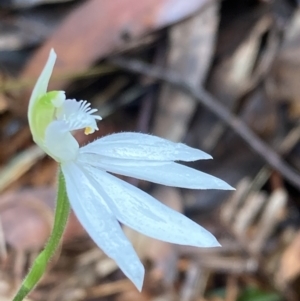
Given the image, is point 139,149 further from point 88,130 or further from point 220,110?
point 220,110

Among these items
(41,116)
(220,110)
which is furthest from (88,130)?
(220,110)

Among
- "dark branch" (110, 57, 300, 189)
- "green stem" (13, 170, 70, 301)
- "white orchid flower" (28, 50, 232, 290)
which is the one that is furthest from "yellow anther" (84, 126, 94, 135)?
"dark branch" (110, 57, 300, 189)

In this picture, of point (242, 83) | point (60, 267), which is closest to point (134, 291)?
point (60, 267)

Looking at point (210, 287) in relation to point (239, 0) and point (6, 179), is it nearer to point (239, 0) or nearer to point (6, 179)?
point (6, 179)

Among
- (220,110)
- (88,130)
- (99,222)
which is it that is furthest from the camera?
(220,110)

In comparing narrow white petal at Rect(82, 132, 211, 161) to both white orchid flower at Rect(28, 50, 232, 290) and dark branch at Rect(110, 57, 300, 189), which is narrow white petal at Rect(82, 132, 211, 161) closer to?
white orchid flower at Rect(28, 50, 232, 290)

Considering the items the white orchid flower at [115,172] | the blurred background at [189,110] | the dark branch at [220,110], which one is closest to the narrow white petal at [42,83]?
the white orchid flower at [115,172]
